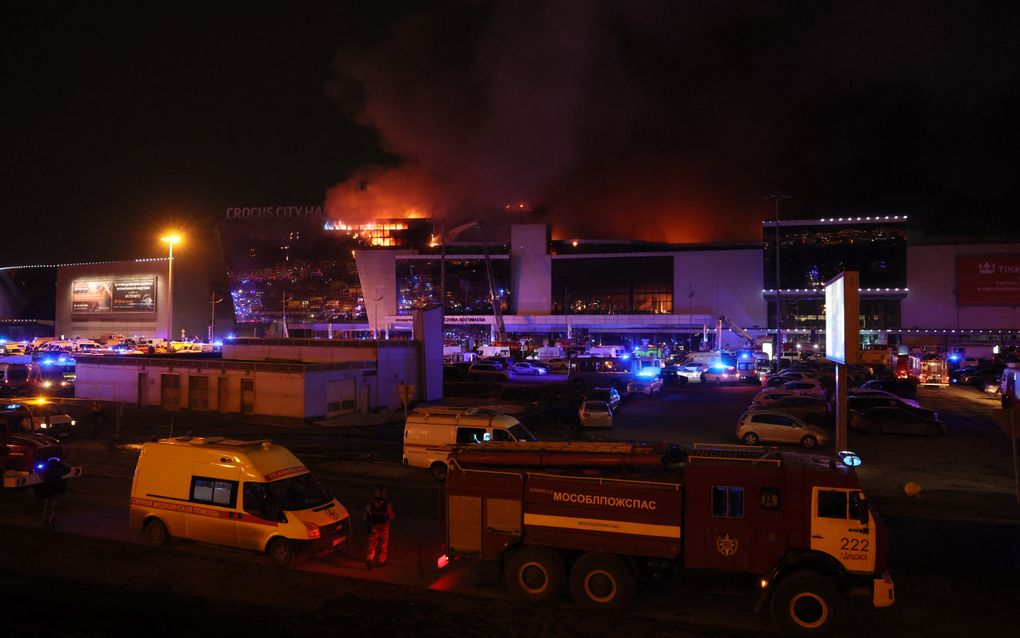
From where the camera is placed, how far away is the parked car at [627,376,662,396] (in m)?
37.3

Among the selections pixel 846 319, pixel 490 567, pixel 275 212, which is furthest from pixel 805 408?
pixel 275 212

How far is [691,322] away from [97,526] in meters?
73.8

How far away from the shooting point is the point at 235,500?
10.7 meters

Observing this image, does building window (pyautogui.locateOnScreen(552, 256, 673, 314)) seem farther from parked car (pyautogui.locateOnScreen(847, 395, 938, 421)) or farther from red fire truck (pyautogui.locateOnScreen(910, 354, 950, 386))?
parked car (pyautogui.locateOnScreen(847, 395, 938, 421))

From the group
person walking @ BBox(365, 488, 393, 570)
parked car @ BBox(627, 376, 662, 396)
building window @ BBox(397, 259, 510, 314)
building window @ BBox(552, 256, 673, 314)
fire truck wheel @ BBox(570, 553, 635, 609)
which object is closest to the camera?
fire truck wheel @ BBox(570, 553, 635, 609)

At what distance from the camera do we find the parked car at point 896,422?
23.7 m

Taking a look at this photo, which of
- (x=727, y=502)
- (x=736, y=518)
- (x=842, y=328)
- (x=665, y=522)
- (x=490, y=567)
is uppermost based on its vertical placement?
(x=842, y=328)

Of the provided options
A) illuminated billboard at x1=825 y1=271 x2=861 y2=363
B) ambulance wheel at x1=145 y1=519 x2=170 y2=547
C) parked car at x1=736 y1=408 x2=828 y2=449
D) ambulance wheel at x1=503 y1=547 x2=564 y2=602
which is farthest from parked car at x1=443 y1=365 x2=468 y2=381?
ambulance wheel at x1=503 y1=547 x2=564 y2=602

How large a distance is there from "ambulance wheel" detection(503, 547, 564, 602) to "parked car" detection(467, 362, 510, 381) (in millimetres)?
36842

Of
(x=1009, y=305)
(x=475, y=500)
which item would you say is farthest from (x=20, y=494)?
(x=1009, y=305)

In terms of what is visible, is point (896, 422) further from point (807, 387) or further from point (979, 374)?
point (979, 374)

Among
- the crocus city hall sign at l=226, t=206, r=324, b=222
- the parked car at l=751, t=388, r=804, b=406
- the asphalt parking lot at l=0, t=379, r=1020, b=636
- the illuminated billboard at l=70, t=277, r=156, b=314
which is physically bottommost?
the asphalt parking lot at l=0, t=379, r=1020, b=636

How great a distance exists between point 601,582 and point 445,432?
9.28 metres

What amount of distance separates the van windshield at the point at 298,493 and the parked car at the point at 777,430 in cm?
1613
